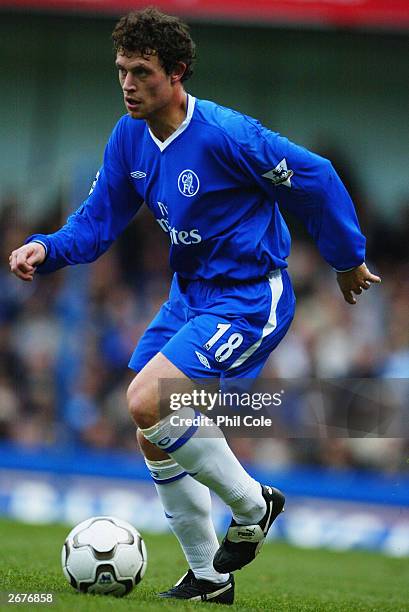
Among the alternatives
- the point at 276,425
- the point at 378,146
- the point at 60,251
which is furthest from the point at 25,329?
the point at 60,251

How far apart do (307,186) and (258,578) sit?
8.79 feet

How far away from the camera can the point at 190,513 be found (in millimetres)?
4980

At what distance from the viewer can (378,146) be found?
12.8m

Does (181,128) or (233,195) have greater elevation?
(181,128)

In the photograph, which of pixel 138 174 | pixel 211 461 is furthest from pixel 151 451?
pixel 138 174

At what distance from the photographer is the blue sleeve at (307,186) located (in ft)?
15.5

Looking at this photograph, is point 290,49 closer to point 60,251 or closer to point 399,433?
point 399,433

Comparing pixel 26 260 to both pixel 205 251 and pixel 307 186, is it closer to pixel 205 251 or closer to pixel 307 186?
pixel 205 251

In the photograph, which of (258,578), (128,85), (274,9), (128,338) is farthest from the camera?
(274,9)

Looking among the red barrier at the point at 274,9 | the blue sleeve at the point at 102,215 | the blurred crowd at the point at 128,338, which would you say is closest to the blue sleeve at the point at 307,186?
the blue sleeve at the point at 102,215

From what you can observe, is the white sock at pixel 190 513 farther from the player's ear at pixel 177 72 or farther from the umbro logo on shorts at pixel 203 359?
the player's ear at pixel 177 72

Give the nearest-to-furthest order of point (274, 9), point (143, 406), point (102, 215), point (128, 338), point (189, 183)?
1. point (143, 406)
2. point (189, 183)
3. point (102, 215)
4. point (128, 338)
5. point (274, 9)

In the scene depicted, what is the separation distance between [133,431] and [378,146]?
4.77 meters

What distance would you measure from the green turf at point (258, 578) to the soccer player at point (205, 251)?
42 cm
